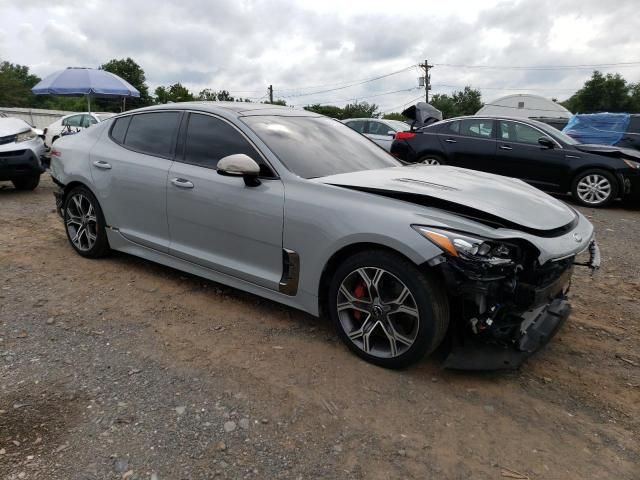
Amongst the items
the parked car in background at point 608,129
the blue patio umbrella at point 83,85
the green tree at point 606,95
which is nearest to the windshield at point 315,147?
the parked car in background at point 608,129

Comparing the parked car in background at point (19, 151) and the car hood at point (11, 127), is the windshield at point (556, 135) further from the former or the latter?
the car hood at point (11, 127)

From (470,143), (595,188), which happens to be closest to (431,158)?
(470,143)

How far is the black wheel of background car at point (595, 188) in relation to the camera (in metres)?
8.10

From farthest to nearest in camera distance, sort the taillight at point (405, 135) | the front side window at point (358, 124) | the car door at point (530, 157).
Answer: the front side window at point (358, 124)
the taillight at point (405, 135)
the car door at point (530, 157)

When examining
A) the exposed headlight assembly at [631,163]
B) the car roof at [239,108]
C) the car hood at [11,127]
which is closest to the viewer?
the car roof at [239,108]

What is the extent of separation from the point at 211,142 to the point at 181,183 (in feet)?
1.27

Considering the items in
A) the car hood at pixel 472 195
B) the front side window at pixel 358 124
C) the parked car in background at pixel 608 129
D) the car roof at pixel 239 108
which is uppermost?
the front side window at pixel 358 124

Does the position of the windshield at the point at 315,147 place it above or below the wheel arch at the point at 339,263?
above

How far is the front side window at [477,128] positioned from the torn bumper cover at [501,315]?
21.6 feet

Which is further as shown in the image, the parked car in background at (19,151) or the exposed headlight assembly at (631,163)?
the exposed headlight assembly at (631,163)

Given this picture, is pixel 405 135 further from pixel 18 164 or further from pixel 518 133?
pixel 18 164

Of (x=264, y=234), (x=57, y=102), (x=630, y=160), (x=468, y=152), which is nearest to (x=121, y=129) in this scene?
(x=264, y=234)

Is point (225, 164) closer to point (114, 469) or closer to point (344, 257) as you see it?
point (344, 257)

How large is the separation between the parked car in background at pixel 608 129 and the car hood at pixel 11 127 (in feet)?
36.9
